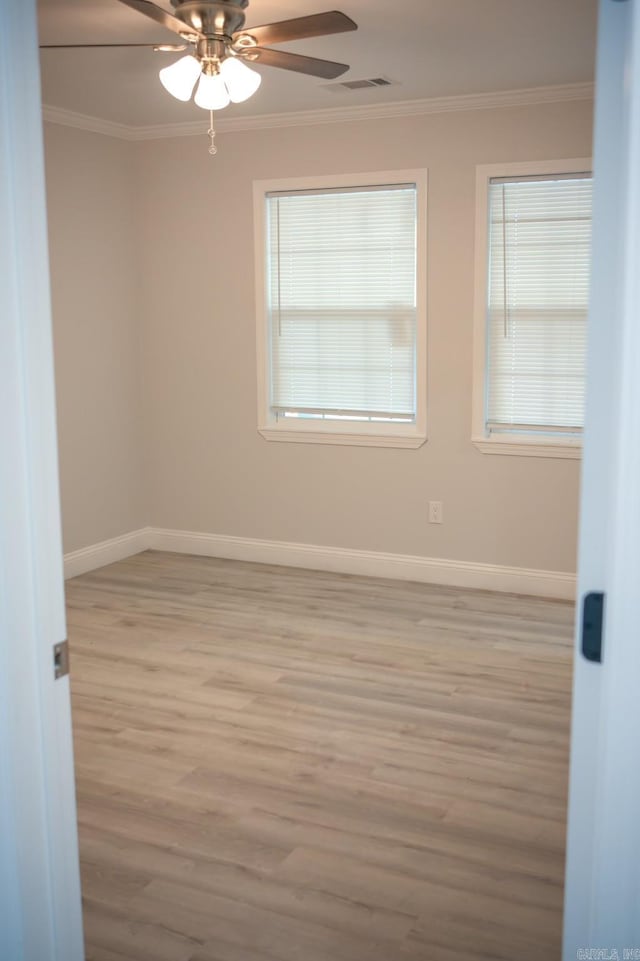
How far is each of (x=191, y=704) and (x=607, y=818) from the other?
2712 millimetres

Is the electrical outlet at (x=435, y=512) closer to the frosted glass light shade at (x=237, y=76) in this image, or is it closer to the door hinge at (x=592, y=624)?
the frosted glass light shade at (x=237, y=76)

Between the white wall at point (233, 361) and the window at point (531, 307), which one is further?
the white wall at point (233, 361)

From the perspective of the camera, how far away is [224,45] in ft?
10.4

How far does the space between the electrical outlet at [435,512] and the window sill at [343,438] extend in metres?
0.33

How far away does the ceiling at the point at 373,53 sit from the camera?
135 inches

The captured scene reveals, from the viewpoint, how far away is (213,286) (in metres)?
5.65

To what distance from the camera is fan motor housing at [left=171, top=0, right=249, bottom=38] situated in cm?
300

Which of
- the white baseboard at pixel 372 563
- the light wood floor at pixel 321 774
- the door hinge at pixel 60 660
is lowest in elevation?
the light wood floor at pixel 321 774

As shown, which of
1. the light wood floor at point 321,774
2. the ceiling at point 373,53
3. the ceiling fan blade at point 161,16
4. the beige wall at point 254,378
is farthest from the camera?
the beige wall at point 254,378

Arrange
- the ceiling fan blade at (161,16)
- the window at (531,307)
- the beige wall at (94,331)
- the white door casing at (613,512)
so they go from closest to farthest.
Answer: the white door casing at (613,512)
the ceiling fan blade at (161,16)
the window at (531,307)
the beige wall at (94,331)

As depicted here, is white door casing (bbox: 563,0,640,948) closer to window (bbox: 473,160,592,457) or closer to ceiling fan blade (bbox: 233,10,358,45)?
ceiling fan blade (bbox: 233,10,358,45)

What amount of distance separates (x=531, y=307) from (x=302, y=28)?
7.43 ft

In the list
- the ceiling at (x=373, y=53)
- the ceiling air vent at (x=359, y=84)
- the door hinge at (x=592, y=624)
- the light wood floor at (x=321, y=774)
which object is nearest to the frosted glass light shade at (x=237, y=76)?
the ceiling at (x=373, y=53)

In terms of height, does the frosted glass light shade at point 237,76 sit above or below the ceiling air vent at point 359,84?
below
